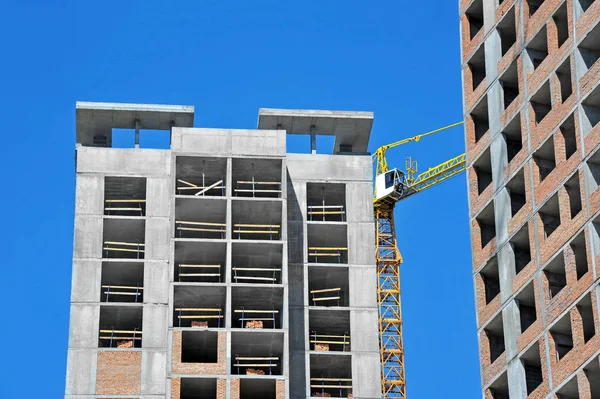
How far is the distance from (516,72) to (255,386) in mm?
38715

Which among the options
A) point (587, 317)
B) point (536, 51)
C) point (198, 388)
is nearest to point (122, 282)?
point (198, 388)

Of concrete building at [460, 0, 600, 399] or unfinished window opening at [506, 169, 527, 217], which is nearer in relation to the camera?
concrete building at [460, 0, 600, 399]

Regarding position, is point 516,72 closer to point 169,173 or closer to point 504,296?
point 504,296

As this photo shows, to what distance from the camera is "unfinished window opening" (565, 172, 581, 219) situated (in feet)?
265

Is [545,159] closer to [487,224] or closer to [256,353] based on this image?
[487,224]

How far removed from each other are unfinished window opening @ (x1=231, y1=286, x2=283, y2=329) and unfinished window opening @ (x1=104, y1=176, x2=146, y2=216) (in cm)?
964

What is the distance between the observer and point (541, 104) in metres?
85.3

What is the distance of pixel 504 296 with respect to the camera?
84438 mm

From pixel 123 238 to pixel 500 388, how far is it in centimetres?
4826

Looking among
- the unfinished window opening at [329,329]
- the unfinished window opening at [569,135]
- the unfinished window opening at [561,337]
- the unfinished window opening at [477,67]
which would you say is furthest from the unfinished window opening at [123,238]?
the unfinished window opening at [561,337]

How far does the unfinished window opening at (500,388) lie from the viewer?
83.6m

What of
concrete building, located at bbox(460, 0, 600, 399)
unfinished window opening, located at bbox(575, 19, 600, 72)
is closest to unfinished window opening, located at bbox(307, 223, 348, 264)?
concrete building, located at bbox(460, 0, 600, 399)

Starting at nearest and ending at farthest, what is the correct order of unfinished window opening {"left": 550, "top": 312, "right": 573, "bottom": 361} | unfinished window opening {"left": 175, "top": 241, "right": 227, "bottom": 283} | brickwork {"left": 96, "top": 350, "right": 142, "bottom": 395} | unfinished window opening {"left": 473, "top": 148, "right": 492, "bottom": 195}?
unfinished window opening {"left": 550, "top": 312, "right": 573, "bottom": 361}
unfinished window opening {"left": 473, "top": 148, "right": 492, "bottom": 195}
brickwork {"left": 96, "top": 350, "right": 142, "bottom": 395}
unfinished window opening {"left": 175, "top": 241, "right": 227, "bottom": 283}

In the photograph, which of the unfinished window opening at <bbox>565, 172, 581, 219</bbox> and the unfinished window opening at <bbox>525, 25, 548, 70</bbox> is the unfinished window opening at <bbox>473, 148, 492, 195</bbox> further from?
the unfinished window opening at <bbox>565, 172, 581, 219</bbox>
